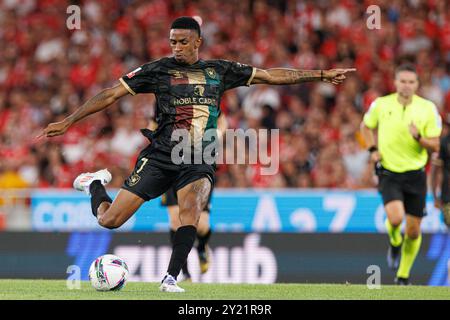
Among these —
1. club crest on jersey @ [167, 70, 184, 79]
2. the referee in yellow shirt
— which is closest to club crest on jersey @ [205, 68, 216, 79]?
club crest on jersey @ [167, 70, 184, 79]

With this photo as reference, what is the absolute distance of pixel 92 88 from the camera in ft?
63.2

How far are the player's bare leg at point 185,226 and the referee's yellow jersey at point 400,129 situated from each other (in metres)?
3.65

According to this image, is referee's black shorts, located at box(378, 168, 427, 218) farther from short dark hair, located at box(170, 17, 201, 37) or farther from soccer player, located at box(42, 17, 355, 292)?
short dark hair, located at box(170, 17, 201, 37)

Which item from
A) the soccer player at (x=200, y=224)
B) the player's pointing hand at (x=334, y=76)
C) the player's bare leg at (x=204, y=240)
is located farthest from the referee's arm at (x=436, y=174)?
the player's pointing hand at (x=334, y=76)

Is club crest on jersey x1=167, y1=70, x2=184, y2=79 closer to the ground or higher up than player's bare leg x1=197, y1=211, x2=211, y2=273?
higher up

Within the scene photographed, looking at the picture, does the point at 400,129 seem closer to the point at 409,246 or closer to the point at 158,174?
the point at 409,246

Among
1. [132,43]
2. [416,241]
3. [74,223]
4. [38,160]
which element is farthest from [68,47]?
[416,241]

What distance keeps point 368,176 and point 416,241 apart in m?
4.02

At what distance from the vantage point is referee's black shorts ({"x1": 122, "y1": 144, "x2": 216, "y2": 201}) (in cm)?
989

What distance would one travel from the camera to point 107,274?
9734mm

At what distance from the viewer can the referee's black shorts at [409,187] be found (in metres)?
12.8

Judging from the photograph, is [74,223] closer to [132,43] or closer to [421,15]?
[132,43]

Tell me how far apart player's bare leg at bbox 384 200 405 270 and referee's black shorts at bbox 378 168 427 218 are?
0.13 meters

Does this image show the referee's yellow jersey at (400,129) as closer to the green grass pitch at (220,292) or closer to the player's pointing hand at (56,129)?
the green grass pitch at (220,292)
